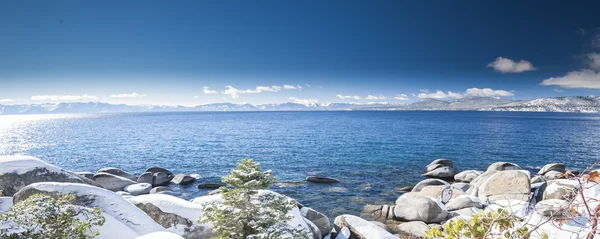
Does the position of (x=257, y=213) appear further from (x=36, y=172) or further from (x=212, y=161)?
(x=212, y=161)

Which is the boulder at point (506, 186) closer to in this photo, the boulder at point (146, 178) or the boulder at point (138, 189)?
the boulder at point (138, 189)

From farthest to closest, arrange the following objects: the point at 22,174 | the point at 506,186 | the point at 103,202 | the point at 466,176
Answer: the point at 466,176 < the point at 506,186 < the point at 22,174 < the point at 103,202

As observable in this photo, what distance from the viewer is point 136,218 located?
44.6ft

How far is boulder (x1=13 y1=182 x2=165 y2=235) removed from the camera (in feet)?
43.1

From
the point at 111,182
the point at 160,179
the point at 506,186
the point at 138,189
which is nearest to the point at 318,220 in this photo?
the point at 506,186

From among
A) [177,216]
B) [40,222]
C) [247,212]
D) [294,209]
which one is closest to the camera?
[40,222]

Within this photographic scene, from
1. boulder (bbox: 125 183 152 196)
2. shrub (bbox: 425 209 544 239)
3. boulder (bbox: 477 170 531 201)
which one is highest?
shrub (bbox: 425 209 544 239)

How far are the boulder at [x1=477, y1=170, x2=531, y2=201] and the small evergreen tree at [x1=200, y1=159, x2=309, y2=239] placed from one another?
1983cm

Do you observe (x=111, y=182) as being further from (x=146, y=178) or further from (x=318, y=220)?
(x=318, y=220)

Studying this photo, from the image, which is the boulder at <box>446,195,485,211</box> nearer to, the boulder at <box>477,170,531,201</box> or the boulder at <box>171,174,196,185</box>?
the boulder at <box>477,170,531,201</box>

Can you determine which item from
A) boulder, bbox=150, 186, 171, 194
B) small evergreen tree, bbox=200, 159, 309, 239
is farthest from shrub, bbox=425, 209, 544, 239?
boulder, bbox=150, 186, 171, 194

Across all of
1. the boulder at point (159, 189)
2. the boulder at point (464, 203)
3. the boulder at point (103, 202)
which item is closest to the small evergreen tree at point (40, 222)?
the boulder at point (103, 202)

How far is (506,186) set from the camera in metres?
23.5

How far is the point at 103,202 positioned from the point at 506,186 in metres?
28.3
